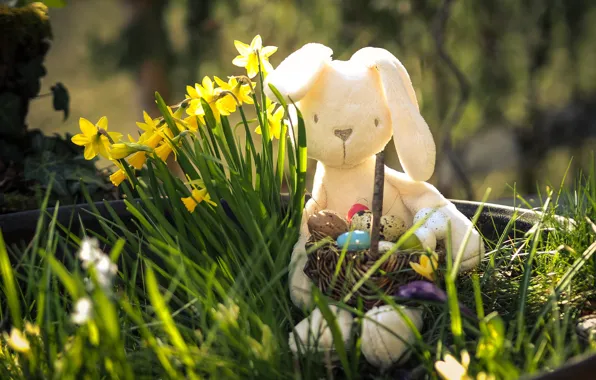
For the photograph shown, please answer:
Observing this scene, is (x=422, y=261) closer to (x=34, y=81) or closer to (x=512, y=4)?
(x=34, y=81)

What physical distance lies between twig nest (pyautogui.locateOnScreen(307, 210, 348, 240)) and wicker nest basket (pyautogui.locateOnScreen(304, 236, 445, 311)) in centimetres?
4

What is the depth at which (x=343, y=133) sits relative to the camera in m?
1.02

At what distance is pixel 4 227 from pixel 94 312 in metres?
0.69

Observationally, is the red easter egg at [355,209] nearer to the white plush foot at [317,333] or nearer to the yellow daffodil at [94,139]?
the white plush foot at [317,333]

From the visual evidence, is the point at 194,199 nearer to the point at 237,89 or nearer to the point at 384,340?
the point at 237,89

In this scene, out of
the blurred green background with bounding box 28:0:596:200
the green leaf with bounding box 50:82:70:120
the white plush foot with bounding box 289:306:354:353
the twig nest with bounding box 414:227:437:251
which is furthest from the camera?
the blurred green background with bounding box 28:0:596:200

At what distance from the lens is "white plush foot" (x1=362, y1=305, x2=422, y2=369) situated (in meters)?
0.82

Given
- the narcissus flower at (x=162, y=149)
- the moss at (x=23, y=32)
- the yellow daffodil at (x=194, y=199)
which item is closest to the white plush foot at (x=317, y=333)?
the yellow daffodil at (x=194, y=199)

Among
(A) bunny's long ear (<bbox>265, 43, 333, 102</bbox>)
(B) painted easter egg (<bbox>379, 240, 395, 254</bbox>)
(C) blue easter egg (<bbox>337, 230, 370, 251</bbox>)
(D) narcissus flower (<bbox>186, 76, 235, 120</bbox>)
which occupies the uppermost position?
(A) bunny's long ear (<bbox>265, 43, 333, 102</bbox>)

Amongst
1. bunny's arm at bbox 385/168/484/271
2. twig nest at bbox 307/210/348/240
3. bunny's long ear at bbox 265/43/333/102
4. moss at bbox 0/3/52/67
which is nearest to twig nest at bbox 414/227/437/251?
bunny's arm at bbox 385/168/484/271

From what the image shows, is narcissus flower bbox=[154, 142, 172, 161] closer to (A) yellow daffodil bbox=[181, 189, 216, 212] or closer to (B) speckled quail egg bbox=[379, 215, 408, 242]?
(A) yellow daffodil bbox=[181, 189, 216, 212]

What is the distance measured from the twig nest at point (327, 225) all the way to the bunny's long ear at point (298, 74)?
174 millimetres

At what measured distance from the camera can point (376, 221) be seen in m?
0.87

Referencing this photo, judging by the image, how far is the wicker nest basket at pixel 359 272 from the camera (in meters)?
0.85
